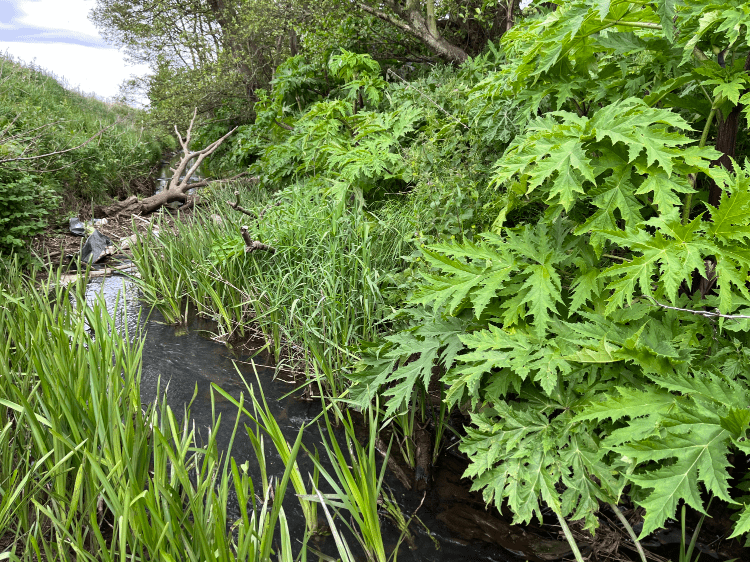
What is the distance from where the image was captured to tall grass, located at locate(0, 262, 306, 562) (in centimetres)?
145

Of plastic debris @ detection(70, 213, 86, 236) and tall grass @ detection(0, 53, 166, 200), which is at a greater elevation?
tall grass @ detection(0, 53, 166, 200)

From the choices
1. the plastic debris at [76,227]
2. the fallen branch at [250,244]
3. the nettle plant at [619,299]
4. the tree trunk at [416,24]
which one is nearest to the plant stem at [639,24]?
the nettle plant at [619,299]

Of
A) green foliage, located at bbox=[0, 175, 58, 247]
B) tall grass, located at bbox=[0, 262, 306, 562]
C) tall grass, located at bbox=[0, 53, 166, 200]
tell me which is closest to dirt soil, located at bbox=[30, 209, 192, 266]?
green foliage, located at bbox=[0, 175, 58, 247]

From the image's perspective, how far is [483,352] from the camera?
1.76 meters

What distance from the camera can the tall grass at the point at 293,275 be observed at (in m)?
3.27

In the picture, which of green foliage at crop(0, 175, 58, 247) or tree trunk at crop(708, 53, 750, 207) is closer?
tree trunk at crop(708, 53, 750, 207)

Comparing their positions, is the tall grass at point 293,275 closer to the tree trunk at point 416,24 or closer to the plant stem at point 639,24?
the plant stem at point 639,24

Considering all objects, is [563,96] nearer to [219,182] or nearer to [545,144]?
[545,144]

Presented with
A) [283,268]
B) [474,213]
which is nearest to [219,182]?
[283,268]

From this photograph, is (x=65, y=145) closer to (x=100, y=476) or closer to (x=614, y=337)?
(x=100, y=476)

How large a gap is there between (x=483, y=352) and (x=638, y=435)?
0.57m

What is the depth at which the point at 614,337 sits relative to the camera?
5.24 feet

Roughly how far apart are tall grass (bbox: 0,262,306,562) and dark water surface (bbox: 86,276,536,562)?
0.79 ft

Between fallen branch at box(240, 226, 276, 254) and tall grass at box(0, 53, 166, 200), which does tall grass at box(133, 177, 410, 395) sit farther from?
tall grass at box(0, 53, 166, 200)
